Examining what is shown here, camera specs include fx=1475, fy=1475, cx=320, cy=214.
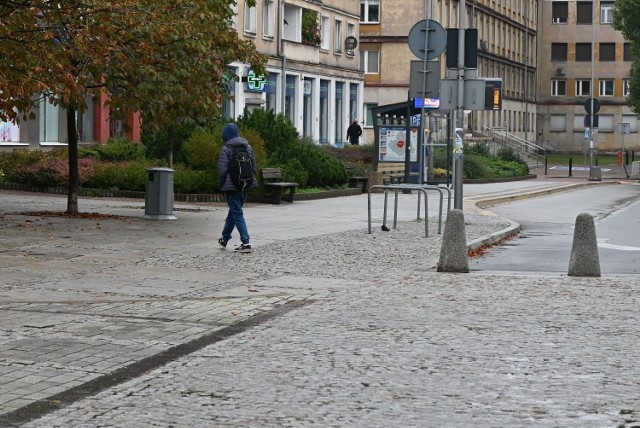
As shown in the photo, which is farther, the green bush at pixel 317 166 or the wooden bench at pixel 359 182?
the wooden bench at pixel 359 182

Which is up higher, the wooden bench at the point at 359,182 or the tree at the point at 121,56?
the tree at the point at 121,56

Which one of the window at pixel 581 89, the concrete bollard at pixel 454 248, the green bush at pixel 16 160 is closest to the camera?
the concrete bollard at pixel 454 248

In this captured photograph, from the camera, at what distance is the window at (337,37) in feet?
229

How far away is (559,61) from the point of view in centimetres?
12138

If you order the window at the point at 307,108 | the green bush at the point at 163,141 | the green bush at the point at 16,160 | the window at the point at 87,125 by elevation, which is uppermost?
the window at the point at 307,108

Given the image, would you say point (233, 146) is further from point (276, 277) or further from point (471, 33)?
point (471, 33)

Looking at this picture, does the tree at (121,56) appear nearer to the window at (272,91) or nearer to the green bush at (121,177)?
the green bush at (121,177)

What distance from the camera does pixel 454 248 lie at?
16.7 metres

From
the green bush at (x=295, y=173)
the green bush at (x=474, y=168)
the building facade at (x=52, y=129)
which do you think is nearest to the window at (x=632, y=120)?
the green bush at (x=474, y=168)

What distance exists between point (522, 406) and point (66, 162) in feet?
87.8

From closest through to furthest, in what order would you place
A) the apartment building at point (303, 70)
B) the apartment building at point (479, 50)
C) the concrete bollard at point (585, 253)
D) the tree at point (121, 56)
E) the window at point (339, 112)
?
→ the concrete bollard at point (585, 253), the tree at point (121, 56), the apartment building at point (303, 70), the window at point (339, 112), the apartment building at point (479, 50)

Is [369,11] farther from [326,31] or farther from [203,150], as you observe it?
[203,150]

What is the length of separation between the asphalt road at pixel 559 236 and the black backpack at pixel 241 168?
3.09 metres

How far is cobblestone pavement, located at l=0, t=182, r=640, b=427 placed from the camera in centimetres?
798
